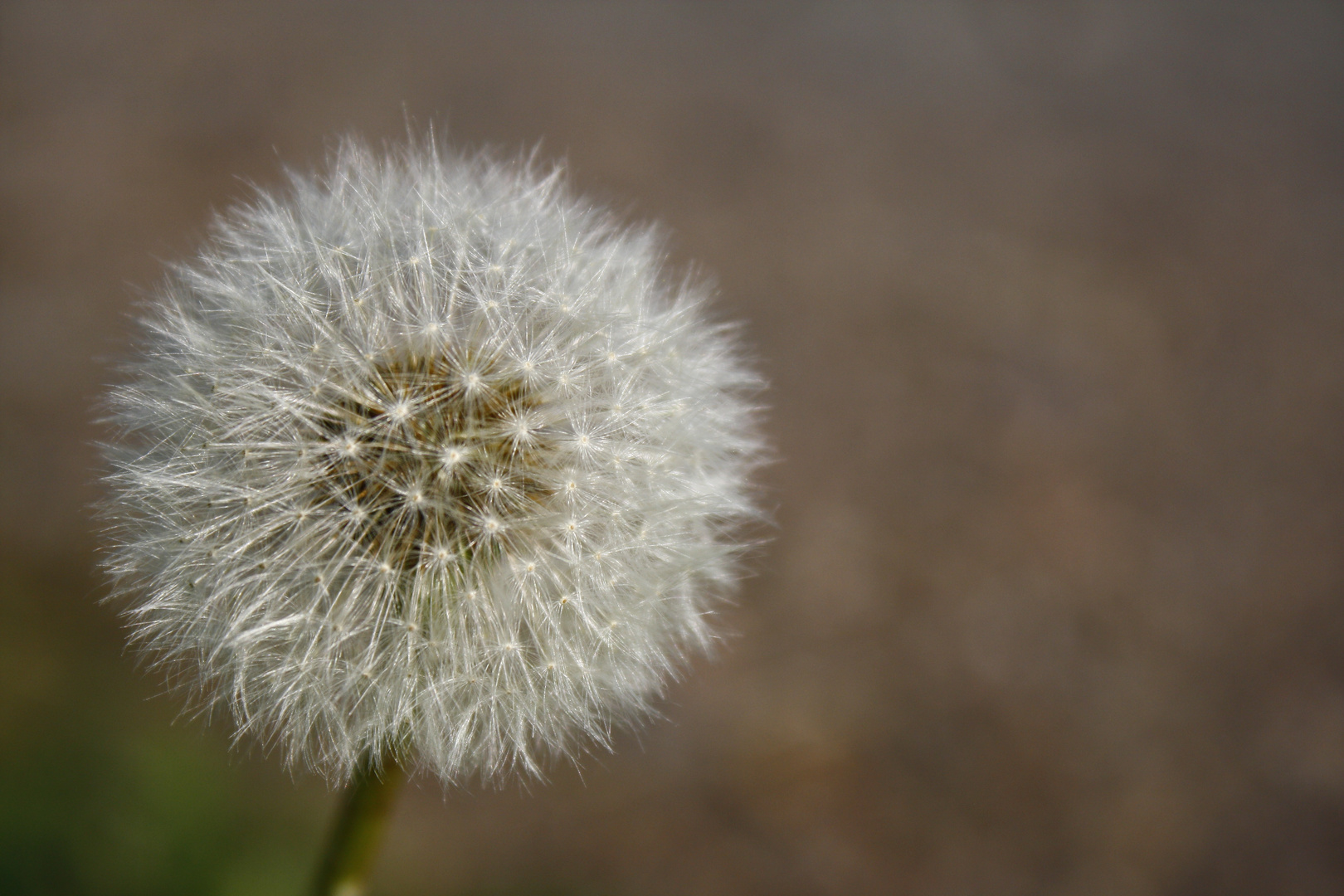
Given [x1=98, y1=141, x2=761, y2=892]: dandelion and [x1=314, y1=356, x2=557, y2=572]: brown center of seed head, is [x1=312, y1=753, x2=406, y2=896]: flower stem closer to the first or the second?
[x1=98, y1=141, x2=761, y2=892]: dandelion

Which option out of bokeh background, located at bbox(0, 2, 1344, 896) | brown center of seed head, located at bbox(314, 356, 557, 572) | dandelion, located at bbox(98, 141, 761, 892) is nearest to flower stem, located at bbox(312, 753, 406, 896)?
dandelion, located at bbox(98, 141, 761, 892)

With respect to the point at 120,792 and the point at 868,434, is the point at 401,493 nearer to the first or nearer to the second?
the point at 120,792

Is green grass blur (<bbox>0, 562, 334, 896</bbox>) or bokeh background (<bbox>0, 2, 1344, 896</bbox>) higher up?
bokeh background (<bbox>0, 2, 1344, 896</bbox>)

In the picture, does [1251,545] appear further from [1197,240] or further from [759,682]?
[759,682]

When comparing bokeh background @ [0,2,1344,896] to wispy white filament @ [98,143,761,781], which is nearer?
wispy white filament @ [98,143,761,781]

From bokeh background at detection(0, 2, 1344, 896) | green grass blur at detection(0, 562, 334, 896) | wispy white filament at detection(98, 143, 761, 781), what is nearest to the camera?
wispy white filament at detection(98, 143, 761, 781)

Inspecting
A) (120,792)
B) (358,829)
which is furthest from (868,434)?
(358,829)

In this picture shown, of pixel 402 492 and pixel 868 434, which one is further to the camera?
pixel 868 434

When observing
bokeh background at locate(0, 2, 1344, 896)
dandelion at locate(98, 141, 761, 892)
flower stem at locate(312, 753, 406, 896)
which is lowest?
flower stem at locate(312, 753, 406, 896)
